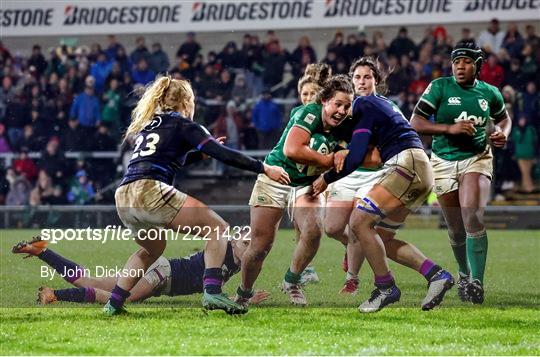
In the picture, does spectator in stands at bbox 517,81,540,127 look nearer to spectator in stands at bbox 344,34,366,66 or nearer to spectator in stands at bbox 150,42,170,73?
spectator in stands at bbox 344,34,366,66

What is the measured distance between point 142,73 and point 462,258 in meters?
11.9

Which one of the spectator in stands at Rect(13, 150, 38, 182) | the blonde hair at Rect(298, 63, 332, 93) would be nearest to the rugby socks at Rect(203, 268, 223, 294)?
the blonde hair at Rect(298, 63, 332, 93)

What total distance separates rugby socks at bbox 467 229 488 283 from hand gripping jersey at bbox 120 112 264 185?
2.65 m

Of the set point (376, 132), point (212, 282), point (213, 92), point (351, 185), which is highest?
point (376, 132)

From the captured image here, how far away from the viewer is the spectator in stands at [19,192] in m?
20.8

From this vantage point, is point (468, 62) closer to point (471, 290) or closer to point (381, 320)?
point (471, 290)

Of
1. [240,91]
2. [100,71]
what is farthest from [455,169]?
[100,71]

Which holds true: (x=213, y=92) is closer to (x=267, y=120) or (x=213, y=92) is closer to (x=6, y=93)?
(x=267, y=120)

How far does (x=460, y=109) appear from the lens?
32.8 feet

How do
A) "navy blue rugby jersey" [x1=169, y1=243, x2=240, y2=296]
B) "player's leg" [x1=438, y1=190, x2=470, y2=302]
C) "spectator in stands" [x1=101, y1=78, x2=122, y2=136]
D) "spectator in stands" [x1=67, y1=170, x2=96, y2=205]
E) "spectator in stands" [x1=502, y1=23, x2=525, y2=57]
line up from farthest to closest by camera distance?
1. "spectator in stands" [x1=101, y1=78, x2=122, y2=136]
2. "spectator in stands" [x1=67, y1=170, x2=96, y2=205]
3. "spectator in stands" [x1=502, y1=23, x2=525, y2=57]
4. "player's leg" [x1=438, y1=190, x2=470, y2=302]
5. "navy blue rugby jersey" [x1=169, y1=243, x2=240, y2=296]

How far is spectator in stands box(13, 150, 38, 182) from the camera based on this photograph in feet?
68.8

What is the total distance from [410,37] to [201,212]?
583 inches

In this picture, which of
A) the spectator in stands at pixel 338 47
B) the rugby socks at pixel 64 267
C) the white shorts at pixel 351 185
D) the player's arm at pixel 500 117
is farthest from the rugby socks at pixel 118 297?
the spectator in stands at pixel 338 47

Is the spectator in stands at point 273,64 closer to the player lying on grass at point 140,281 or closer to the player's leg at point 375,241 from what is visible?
the player lying on grass at point 140,281
